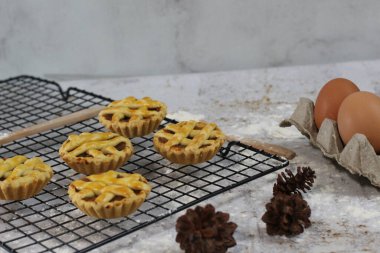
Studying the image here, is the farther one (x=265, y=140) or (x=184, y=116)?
(x=184, y=116)

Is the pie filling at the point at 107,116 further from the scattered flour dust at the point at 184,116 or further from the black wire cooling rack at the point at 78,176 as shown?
the scattered flour dust at the point at 184,116

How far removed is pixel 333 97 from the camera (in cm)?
186

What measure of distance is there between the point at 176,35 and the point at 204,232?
1345 mm

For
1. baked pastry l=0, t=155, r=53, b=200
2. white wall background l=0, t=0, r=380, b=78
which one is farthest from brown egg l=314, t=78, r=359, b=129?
white wall background l=0, t=0, r=380, b=78

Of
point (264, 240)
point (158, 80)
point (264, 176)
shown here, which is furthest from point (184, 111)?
point (264, 240)

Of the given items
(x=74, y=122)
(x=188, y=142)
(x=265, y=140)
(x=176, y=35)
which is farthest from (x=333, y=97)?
(x=176, y=35)

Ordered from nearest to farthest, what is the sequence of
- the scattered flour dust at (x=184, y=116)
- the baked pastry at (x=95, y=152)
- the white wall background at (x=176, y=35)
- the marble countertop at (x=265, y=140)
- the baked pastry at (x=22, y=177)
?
the marble countertop at (x=265, y=140), the baked pastry at (x=22, y=177), the baked pastry at (x=95, y=152), the scattered flour dust at (x=184, y=116), the white wall background at (x=176, y=35)

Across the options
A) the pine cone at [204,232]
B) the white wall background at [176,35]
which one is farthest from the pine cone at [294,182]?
the white wall background at [176,35]

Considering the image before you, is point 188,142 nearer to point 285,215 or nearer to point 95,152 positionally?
point 95,152

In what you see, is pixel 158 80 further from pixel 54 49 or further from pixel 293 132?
pixel 293 132

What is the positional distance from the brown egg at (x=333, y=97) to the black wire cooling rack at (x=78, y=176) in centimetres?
17

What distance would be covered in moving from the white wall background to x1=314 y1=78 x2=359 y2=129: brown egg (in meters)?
0.79

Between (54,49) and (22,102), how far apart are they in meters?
0.41

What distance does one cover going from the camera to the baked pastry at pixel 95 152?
1746mm
